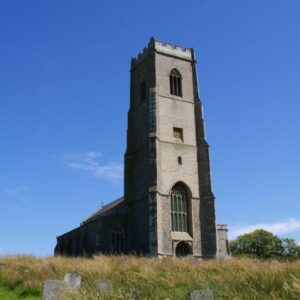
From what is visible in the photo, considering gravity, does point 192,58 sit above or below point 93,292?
above

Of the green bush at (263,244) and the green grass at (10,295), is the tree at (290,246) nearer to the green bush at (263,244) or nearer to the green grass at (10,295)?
the green bush at (263,244)

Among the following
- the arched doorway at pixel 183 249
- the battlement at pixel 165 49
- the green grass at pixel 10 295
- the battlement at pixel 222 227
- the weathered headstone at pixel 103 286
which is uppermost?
the battlement at pixel 165 49

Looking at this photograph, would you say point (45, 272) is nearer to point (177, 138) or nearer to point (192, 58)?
Result: point (177, 138)

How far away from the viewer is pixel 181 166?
33.2 m

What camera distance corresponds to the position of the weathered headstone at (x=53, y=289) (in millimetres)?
9047

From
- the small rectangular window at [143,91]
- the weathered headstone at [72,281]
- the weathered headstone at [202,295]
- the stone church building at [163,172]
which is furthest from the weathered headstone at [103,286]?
the small rectangular window at [143,91]

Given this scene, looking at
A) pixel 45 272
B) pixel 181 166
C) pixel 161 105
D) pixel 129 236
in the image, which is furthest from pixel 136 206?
pixel 45 272

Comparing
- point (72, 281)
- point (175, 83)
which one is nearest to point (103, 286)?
point (72, 281)

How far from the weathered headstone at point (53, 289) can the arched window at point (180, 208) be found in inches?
885

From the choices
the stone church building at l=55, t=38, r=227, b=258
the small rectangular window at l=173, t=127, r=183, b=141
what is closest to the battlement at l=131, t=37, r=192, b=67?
the stone church building at l=55, t=38, r=227, b=258

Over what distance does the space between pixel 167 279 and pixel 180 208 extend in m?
22.3

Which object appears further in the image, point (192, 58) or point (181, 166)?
point (192, 58)

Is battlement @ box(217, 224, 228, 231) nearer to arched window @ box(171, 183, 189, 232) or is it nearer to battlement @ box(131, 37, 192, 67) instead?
arched window @ box(171, 183, 189, 232)

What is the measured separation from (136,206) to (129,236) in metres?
2.57
